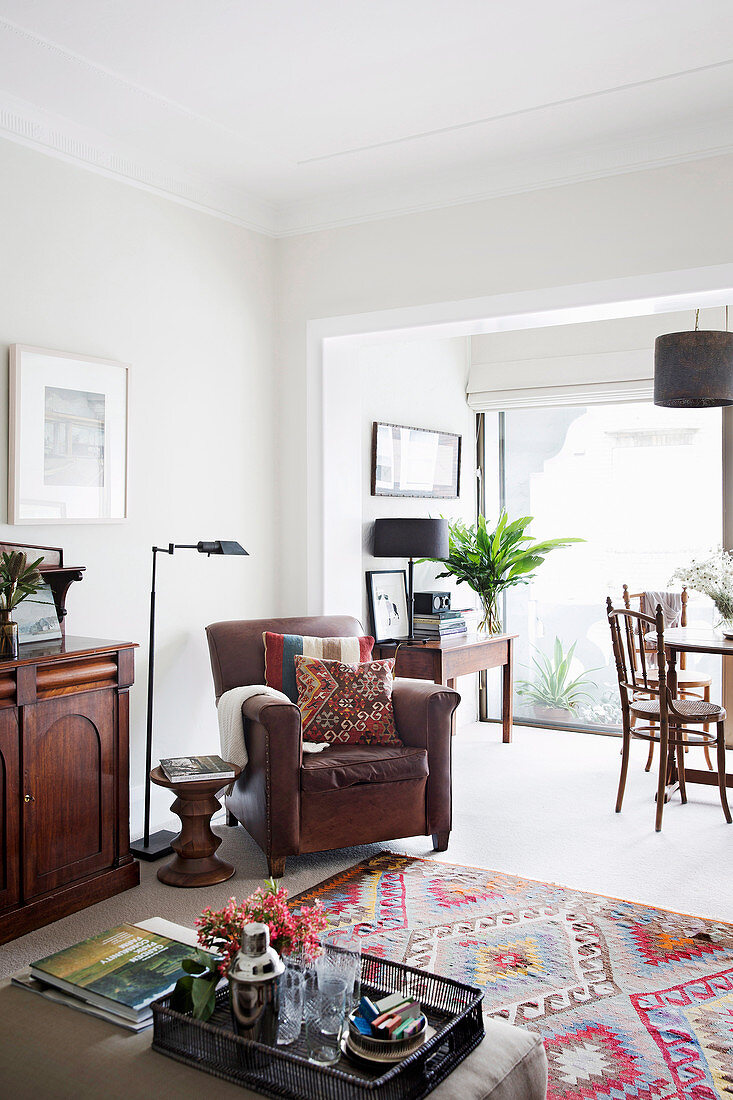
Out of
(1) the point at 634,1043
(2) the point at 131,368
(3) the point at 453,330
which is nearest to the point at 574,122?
(3) the point at 453,330

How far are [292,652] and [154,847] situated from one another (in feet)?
3.15

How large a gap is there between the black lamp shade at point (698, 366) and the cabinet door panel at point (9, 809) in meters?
3.20

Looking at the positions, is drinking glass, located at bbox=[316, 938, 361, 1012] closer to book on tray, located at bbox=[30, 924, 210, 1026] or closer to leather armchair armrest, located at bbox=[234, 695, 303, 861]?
book on tray, located at bbox=[30, 924, 210, 1026]

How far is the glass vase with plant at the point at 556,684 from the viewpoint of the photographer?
5914 millimetres

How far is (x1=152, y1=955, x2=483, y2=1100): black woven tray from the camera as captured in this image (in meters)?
1.44

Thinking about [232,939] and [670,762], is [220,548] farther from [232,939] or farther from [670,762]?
[670,762]

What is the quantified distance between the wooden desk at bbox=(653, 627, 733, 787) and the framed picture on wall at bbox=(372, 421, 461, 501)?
192 cm

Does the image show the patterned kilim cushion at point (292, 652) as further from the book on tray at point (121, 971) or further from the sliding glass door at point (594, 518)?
the sliding glass door at point (594, 518)

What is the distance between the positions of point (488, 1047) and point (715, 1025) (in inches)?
40.9

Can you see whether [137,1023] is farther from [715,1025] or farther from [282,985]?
[715,1025]

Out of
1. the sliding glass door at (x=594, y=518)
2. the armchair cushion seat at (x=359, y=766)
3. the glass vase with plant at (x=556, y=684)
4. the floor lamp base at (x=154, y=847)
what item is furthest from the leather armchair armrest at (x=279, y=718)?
the glass vase with plant at (x=556, y=684)

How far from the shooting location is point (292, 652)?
12.5 feet

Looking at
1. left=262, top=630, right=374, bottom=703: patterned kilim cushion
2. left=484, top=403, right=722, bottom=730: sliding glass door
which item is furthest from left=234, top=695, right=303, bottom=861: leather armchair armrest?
left=484, top=403, right=722, bottom=730: sliding glass door

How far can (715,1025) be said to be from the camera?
2.30 meters
